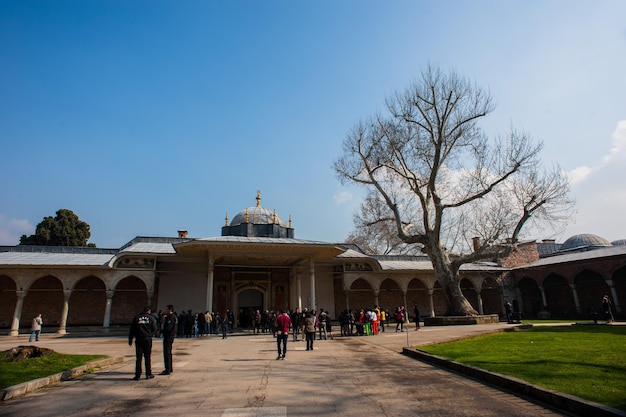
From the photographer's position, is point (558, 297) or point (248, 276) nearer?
point (248, 276)

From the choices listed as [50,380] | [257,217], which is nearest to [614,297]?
[257,217]

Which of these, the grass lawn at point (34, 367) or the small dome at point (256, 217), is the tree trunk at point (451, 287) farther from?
the grass lawn at point (34, 367)

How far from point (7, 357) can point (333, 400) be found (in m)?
7.56

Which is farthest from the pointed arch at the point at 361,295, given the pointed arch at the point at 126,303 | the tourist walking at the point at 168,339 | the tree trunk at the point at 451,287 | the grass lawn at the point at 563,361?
the tourist walking at the point at 168,339

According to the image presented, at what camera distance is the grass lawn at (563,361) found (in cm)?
545

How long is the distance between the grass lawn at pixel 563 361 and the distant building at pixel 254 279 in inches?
447

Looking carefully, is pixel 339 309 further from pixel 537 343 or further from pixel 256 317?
pixel 537 343

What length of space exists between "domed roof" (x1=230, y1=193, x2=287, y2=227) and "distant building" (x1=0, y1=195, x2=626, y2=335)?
0.12 meters

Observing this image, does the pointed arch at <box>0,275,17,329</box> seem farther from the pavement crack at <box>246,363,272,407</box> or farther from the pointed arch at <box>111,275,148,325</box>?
the pavement crack at <box>246,363,272,407</box>

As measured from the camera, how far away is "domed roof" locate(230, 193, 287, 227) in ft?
100

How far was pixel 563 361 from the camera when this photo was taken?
7.66m

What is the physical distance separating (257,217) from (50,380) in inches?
934

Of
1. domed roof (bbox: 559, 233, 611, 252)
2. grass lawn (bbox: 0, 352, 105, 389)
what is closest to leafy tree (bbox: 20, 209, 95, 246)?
grass lawn (bbox: 0, 352, 105, 389)

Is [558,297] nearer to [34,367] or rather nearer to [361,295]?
[361,295]
